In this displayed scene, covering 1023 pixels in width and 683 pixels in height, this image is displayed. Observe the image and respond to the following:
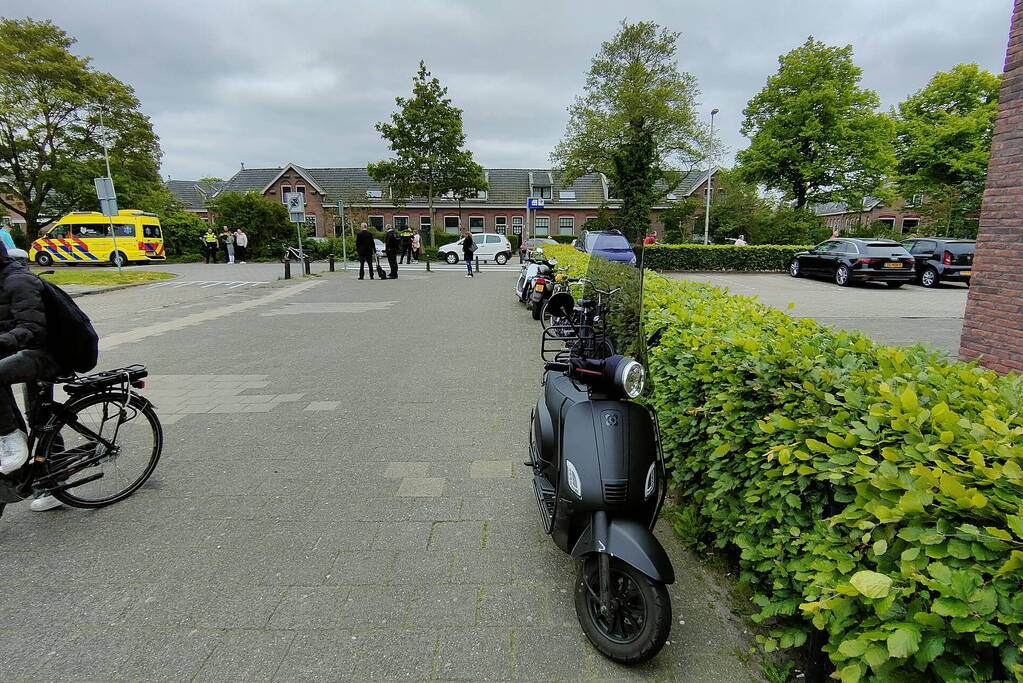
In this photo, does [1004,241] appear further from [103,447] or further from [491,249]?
[491,249]

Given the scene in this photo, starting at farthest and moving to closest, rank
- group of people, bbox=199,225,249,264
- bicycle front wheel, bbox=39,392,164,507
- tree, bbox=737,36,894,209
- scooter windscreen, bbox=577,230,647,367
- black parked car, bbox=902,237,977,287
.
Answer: tree, bbox=737,36,894,209
group of people, bbox=199,225,249,264
black parked car, bbox=902,237,977,287
bicycle front wheel, bbox=39,392,164,507
scooter windscreen, bbox=577,230,647,367

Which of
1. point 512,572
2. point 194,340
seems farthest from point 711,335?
point 194,340

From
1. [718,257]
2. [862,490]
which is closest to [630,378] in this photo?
[862,490]

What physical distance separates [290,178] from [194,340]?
49548 mm

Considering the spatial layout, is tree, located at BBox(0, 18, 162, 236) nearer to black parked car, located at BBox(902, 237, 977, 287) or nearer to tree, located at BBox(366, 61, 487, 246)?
tree, located at BBox(366, 61, 487, 246)

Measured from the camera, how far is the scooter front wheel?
200 cm

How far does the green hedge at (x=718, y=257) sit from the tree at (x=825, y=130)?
14.8 m

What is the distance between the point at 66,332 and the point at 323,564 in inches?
76.4

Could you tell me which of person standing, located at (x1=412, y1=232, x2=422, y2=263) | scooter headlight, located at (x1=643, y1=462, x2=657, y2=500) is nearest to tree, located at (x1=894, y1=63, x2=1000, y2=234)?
person standing, located at (x1=412, y1=232, x2=422, y2=263)

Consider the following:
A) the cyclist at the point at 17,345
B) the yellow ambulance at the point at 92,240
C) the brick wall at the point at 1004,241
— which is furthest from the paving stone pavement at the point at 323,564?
the yellow ambulance at the point at 92,240

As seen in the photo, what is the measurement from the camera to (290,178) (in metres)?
52.6

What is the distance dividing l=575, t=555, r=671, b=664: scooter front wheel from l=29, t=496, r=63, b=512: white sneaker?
323cm

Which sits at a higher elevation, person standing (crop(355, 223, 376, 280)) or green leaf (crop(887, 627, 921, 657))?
person standing (crop(355, 223, 376, 280))

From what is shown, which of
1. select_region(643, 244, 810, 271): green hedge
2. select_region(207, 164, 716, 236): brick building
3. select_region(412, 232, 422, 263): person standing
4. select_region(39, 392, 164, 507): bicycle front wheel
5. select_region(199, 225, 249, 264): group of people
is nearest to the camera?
select_region(39, 392, 164, 507): bicycle front wheel
